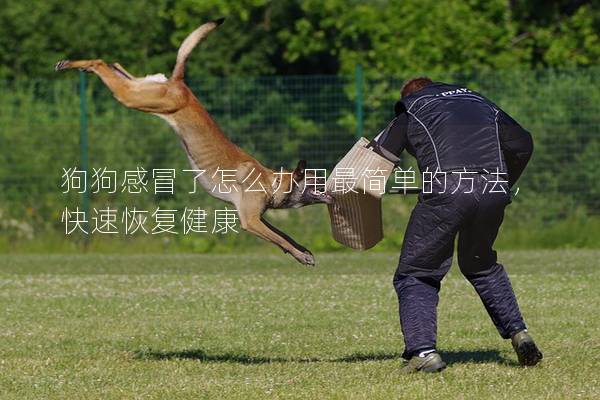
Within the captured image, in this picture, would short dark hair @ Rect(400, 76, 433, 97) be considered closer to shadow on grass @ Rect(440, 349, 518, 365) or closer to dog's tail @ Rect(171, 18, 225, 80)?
dog's tail @ Rect(171, 18, 225, 80)

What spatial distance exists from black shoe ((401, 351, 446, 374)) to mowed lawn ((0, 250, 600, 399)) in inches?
4.4

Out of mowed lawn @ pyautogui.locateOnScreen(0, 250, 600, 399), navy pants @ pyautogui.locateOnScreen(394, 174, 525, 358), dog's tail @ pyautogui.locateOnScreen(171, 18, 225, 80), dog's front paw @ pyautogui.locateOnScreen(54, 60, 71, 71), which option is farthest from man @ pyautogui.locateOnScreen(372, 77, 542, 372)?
dog's front paw @ pyautogui.locateOnScreen(54, 60, 71, 71)

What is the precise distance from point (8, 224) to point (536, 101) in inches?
328

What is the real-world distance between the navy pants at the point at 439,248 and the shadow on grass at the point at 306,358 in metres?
0.56

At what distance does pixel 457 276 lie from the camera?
15000 mm

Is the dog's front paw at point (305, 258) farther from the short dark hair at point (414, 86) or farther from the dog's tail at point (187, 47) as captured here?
the dog's tail at point (187, 47)

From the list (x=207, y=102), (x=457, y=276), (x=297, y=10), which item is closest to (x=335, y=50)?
(x=297, y=10)

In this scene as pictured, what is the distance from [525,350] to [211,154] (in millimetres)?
2441

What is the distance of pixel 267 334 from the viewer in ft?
33.3

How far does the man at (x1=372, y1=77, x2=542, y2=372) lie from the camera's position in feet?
25.8

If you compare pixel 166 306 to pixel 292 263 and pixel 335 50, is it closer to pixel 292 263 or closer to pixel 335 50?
pixel 292 263

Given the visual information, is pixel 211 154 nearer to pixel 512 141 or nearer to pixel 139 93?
pixel 139 93

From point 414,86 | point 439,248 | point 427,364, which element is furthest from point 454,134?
point 427,364

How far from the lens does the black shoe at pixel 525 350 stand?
8.18 metres
